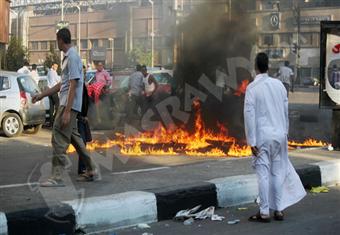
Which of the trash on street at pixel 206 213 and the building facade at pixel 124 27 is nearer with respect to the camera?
the trash on street at pixel 206 213

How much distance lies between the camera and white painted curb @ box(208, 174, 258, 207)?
6.05 metres

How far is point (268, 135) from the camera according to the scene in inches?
207

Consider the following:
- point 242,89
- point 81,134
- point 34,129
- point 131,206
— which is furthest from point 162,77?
point 131,206

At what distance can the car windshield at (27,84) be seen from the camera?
12.2m

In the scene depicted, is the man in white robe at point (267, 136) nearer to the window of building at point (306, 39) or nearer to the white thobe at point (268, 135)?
the white thobe at point (268, 135)

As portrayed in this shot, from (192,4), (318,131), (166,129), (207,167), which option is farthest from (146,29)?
(207,167)

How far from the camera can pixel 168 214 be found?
220 inches

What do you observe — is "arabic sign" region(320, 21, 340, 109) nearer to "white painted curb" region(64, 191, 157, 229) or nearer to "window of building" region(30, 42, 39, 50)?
"white painted curb" region(64, 191, 157, 229)

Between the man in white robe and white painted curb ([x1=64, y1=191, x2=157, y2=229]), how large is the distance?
3.46 feet

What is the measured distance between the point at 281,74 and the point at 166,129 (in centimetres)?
920

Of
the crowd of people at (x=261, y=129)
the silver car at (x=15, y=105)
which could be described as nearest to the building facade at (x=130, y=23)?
the silver car at (x=15, y=105)

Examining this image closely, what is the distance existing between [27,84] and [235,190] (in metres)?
7.58

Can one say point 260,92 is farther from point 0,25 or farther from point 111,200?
point 0,25

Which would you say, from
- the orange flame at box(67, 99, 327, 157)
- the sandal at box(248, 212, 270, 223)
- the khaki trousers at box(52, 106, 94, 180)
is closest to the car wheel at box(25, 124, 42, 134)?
the orange flame at box(67, 99, 327, 157)
